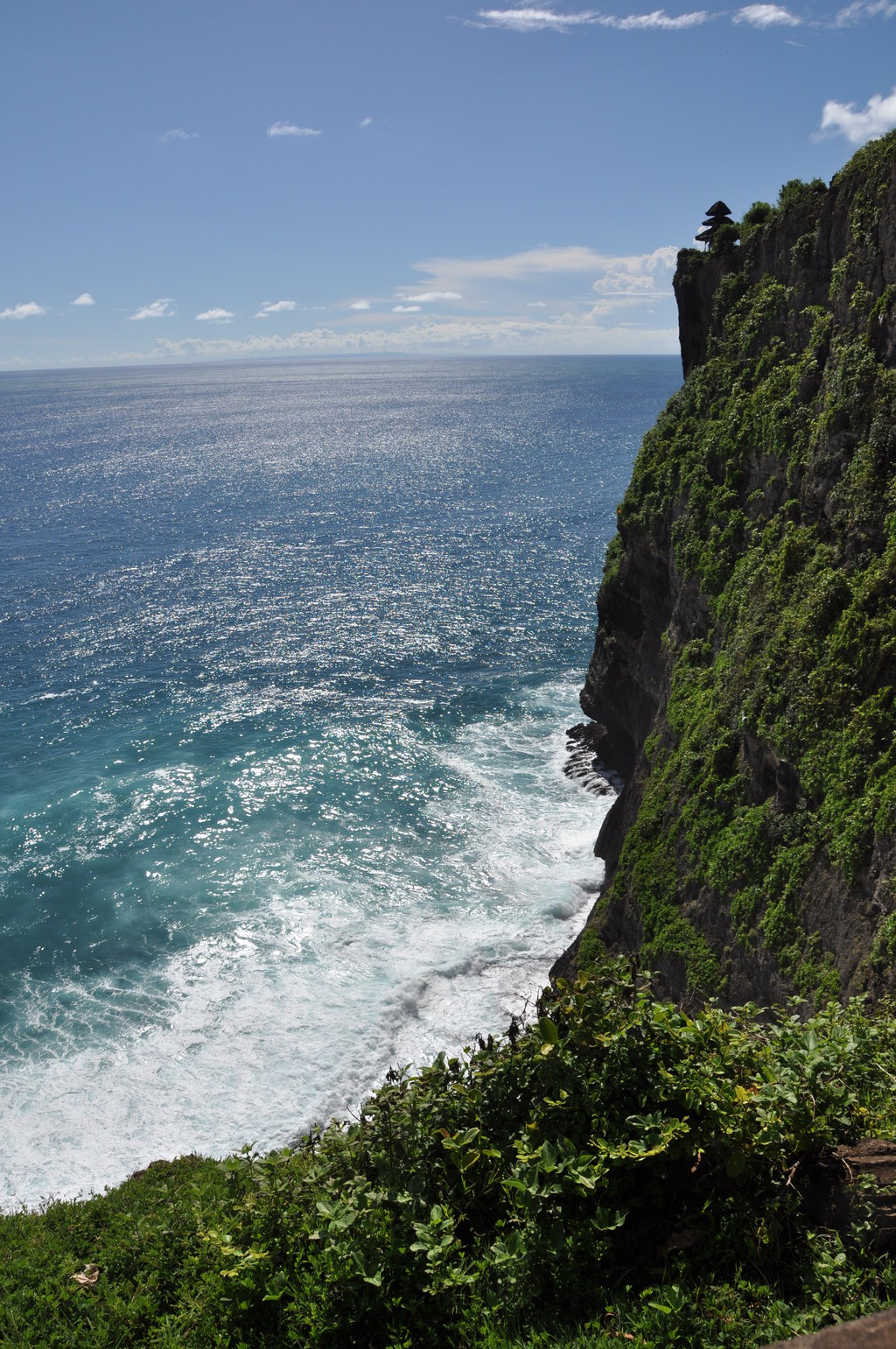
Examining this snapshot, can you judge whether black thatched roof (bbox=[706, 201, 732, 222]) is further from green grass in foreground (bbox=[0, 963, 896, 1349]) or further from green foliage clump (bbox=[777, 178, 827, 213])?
green grass in foreground (bbox=[0, 963, 896, 1349])

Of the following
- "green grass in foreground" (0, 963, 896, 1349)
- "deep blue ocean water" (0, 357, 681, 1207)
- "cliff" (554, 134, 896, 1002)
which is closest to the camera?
"green grass in foreground" (0, 963, 896, 1349)

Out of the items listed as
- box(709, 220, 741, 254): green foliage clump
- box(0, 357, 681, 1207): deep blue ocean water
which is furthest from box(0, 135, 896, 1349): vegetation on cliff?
box(0, 357, 681, 1207): deep blue ocean water

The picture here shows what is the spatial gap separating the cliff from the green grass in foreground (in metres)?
8.04

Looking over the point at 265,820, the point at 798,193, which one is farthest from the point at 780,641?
the point at 265,820

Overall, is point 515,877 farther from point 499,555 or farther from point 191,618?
point 499,555

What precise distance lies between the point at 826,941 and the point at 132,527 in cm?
9333

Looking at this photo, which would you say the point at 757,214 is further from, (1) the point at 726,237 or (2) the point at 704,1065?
(2) the point at 704,1065

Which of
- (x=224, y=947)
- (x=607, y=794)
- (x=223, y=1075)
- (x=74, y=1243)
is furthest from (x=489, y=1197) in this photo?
(x=607, y=794)

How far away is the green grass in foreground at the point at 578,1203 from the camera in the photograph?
24.2 feet

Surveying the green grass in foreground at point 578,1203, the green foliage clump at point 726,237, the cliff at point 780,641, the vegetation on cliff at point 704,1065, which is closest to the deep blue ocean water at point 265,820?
the cliff at point 780,641

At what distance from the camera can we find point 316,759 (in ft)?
151

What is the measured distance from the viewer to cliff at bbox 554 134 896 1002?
18438 millimetres

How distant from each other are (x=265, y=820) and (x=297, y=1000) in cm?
1212

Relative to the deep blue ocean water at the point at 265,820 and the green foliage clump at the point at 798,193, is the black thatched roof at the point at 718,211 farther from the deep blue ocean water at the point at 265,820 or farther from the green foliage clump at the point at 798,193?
the deep blue ocean water at the point at 265,820
